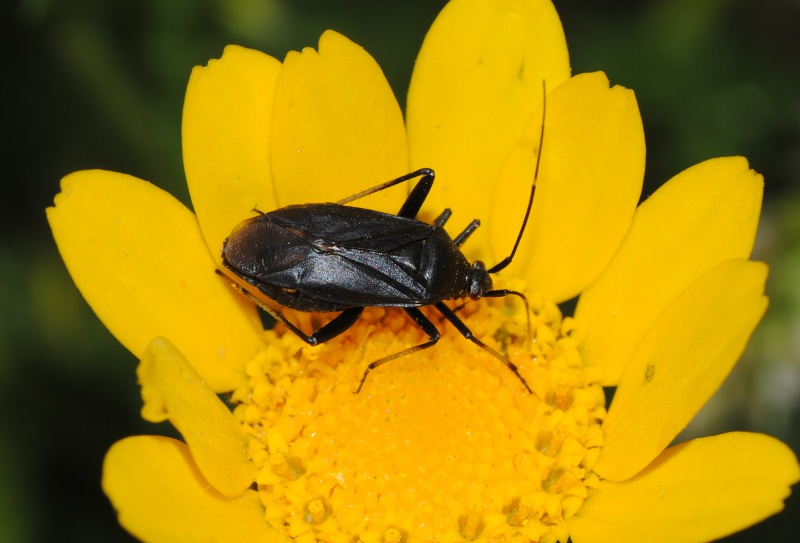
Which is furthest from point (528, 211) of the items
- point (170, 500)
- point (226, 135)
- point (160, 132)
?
point (160, 132)

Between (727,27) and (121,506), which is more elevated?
(727,27)

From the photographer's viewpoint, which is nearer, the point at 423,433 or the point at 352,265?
the point at 423,433

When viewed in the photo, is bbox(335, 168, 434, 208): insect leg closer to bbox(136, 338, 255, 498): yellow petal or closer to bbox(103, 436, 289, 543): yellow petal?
bbox(136, 338, 255, 498): yellow petal

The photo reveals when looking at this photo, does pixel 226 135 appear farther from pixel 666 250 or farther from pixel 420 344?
pixel 666 250

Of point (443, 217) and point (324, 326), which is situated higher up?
point (443, 217)

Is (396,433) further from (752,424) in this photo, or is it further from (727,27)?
(727,27)

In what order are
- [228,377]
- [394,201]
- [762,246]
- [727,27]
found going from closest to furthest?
[228,377]
[394,201]
[762,246]
[727,27]

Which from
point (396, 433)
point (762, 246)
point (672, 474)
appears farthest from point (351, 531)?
point (762, 246)

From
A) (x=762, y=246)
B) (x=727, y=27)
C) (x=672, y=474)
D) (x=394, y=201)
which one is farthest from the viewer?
(x=727, y=27)
